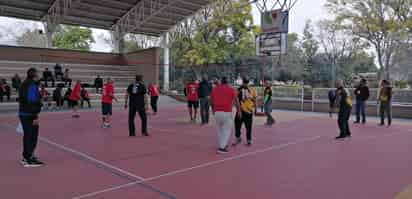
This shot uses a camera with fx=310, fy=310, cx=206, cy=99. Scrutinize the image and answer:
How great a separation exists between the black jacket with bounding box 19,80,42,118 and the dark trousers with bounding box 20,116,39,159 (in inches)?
4.3

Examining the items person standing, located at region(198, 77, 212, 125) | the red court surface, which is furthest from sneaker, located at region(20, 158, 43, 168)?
person standing, located at region(198, 77, 212, 125)

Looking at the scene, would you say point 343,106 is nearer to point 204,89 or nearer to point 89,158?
point 204,89

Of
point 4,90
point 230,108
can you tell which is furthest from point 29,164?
point 4,90

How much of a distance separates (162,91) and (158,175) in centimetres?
2123

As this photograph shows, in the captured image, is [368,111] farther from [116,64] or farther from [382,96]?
[116,64]

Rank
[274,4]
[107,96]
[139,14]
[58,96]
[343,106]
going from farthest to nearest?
[139,14]
[58,96]
[274,4]
[107,96]
[343,106]

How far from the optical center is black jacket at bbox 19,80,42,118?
5430 mm

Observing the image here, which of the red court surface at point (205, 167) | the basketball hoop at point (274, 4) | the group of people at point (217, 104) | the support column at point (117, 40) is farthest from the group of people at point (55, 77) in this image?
the basketball hoop at point (274, 4)

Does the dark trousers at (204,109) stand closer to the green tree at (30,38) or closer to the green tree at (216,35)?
the green tree at (216,35)

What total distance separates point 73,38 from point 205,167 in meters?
44.5

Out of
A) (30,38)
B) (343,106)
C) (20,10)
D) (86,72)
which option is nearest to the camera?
(343,106)

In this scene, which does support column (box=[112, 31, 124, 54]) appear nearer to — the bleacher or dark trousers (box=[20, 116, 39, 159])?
the bleacher

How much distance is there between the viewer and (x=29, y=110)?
5.47 m

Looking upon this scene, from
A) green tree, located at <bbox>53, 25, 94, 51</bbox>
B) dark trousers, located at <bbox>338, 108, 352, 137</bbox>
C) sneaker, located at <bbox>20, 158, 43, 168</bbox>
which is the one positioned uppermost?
green tree, located at <bbox>53, 25, 94, 51</bbox>
